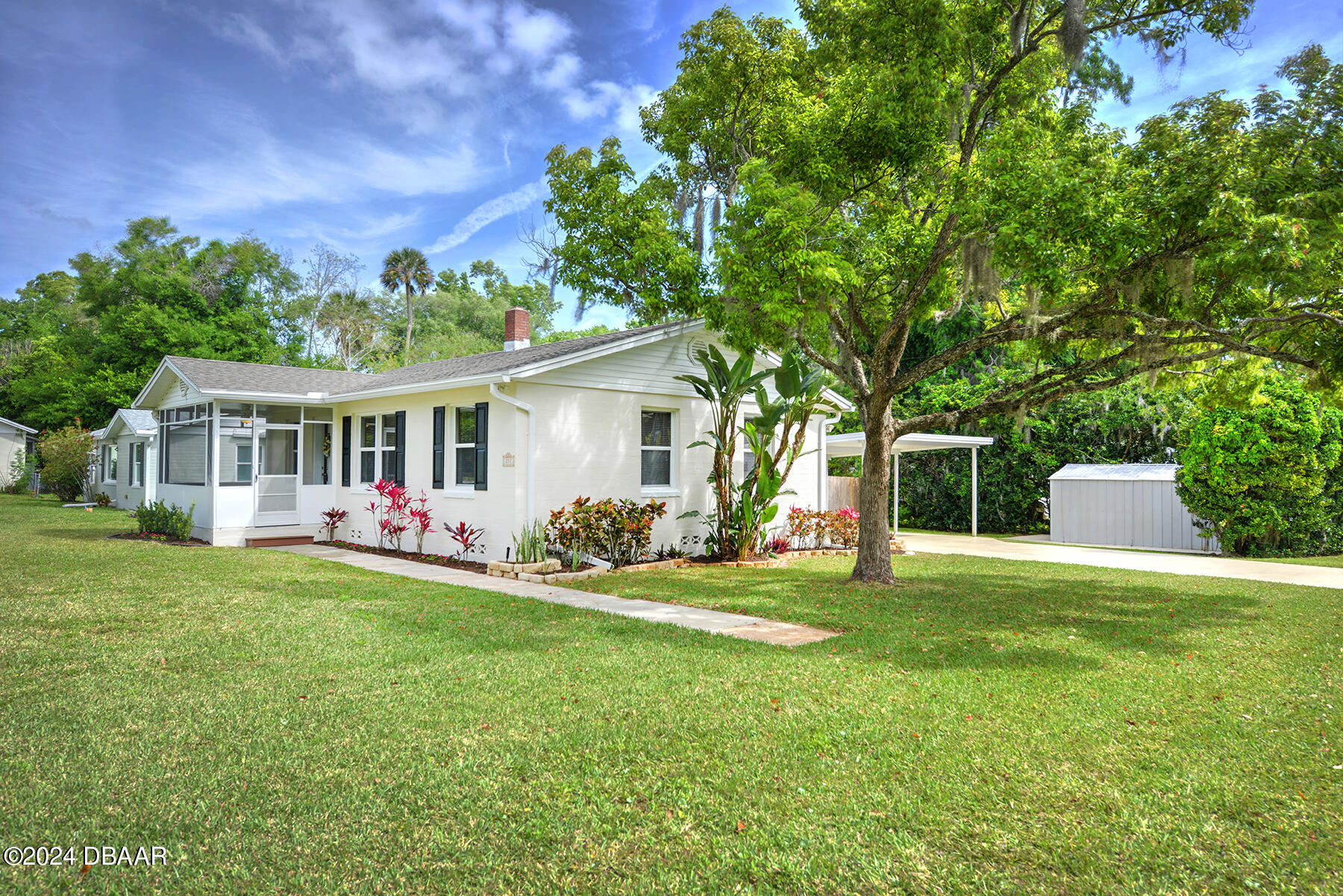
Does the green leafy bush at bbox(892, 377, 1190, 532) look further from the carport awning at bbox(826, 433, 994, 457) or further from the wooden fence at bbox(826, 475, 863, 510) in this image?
the wooden fence at bbox(826, 475, 863, 510)

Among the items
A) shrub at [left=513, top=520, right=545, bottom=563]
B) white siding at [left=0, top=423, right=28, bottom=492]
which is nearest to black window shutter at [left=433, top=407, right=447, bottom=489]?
shrub at [left=513, top=520, right=545, bottom=563]

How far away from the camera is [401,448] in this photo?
13.7 metres

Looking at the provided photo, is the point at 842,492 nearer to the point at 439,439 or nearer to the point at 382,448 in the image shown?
the point at 439,439

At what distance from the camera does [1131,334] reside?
8.48 m

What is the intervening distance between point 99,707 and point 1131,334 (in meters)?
10.1

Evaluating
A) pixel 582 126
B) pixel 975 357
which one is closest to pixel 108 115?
pixel 582 126

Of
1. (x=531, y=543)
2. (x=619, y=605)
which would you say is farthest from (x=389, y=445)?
(x=619, y=605)

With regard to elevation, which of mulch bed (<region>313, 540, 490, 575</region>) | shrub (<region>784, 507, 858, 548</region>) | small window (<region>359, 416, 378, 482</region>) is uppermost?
small window (<region>359, 416, 378, 482</region>)

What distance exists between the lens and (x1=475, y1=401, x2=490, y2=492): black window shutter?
11.7m

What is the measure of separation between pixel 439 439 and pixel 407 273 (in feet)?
112

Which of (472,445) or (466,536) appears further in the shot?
(472,445)

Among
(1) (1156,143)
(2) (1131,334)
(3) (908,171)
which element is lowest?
(2) (1131,334)

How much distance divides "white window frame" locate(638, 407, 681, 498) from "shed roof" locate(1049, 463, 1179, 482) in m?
9.43

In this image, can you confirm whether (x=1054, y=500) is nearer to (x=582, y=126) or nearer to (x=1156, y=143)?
(x=1156, y=143)
